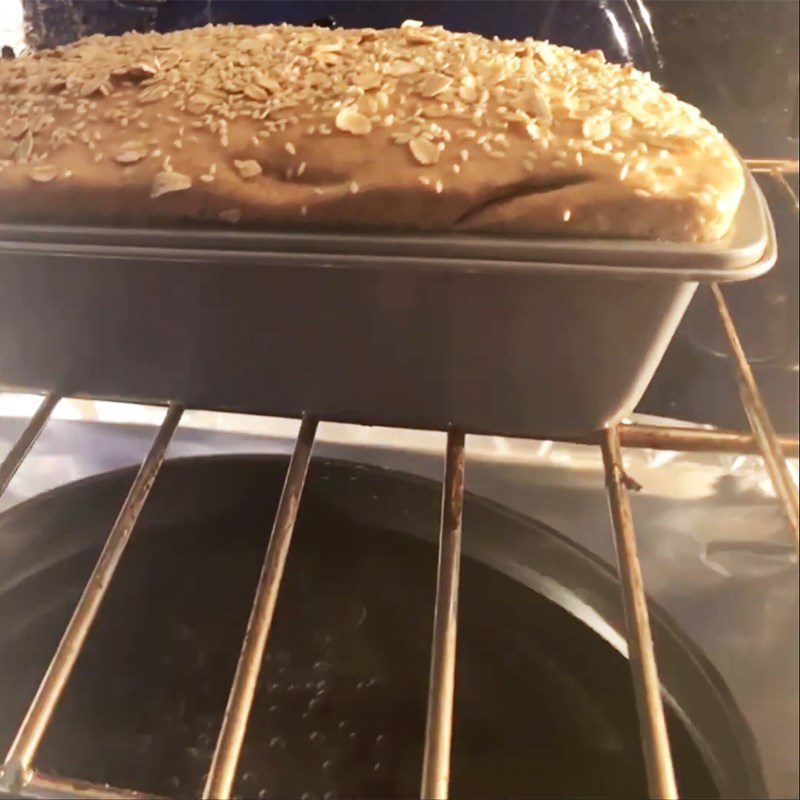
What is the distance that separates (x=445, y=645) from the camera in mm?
453

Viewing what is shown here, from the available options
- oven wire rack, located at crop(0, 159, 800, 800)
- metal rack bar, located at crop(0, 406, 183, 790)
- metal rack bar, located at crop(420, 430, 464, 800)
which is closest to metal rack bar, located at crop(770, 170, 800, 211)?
oven wire rack, located at crop(0, 159, 800, 800)

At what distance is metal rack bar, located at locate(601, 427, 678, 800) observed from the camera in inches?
15.4

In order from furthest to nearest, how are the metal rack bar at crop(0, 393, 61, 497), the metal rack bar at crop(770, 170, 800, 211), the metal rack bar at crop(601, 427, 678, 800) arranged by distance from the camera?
the metal rack bar at crop(770, 170, 800, 211) < the metal rack bar at crop(0, 393, 61, 497) < the metal rack bar at crop(601, 427, 678, 800)

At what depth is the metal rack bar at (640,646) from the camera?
39 centimetres

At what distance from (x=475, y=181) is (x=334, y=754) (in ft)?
1.35

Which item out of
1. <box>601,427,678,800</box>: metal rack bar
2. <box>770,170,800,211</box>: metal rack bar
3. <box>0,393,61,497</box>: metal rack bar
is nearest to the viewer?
<box>601,427,678,800</box>: metal rack bar

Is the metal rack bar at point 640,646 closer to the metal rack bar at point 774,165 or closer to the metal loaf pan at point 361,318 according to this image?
the metal loaf pan at point 361,318

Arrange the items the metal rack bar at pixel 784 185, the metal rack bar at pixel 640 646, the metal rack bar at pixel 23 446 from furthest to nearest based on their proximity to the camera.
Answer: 1. the metal rack bar at pixel 784 185
2. the metal rack bar at pixel 23 446
3. the metal rack bar at pixel 640 646

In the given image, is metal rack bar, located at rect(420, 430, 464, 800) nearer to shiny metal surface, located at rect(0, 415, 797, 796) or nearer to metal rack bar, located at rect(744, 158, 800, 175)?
shiny metal surface, located at rect(0, 415, 797, 796)

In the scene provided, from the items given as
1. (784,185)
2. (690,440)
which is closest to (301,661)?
(690,440)

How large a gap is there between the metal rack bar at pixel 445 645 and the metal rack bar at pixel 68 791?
131 millimetres

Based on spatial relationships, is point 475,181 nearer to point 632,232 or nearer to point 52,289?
point 632,232

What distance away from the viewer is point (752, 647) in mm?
649

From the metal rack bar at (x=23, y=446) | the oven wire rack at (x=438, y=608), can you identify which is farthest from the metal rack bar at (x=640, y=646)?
A: the metal rack bar at (x=23, y=446)
